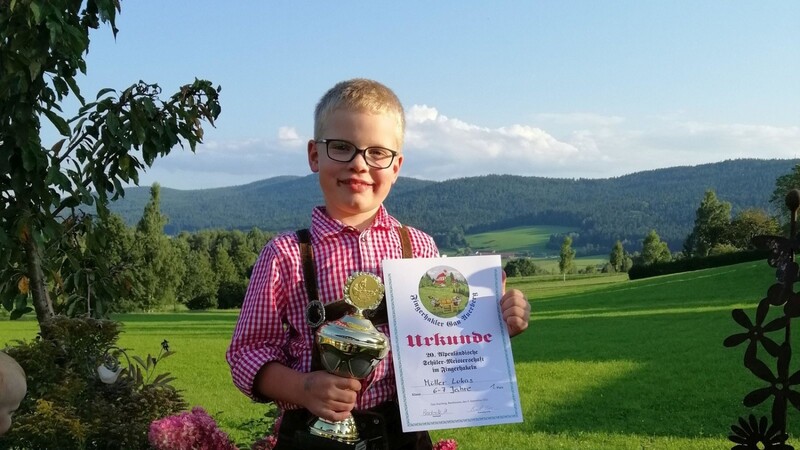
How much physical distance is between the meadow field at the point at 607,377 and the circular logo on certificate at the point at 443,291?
3.84 meters

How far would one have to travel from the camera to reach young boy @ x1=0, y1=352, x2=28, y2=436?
96 centimetres

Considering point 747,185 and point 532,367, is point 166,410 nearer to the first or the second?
point 532,367

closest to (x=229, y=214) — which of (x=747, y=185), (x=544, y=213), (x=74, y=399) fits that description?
(x=544, y=213)

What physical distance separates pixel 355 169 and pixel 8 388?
1146mm

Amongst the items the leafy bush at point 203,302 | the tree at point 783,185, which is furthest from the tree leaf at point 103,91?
the leafy bush at point 203,302

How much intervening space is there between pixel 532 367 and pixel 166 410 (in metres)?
9.60

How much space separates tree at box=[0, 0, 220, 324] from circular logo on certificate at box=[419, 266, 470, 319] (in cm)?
269

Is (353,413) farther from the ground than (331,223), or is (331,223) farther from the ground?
(331,223)

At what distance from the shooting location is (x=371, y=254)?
83.4 inches

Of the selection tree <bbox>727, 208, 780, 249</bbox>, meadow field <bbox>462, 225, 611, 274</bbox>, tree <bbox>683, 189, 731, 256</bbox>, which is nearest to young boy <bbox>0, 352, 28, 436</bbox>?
tree <bbox>727, 208, 780, 249</bbox>

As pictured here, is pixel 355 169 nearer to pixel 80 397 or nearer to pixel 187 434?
pixel 187 434

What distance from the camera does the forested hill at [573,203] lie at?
148 meters

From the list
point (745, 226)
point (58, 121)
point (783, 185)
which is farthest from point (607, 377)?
point (745, 226)

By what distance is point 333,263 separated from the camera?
207 centimetres
